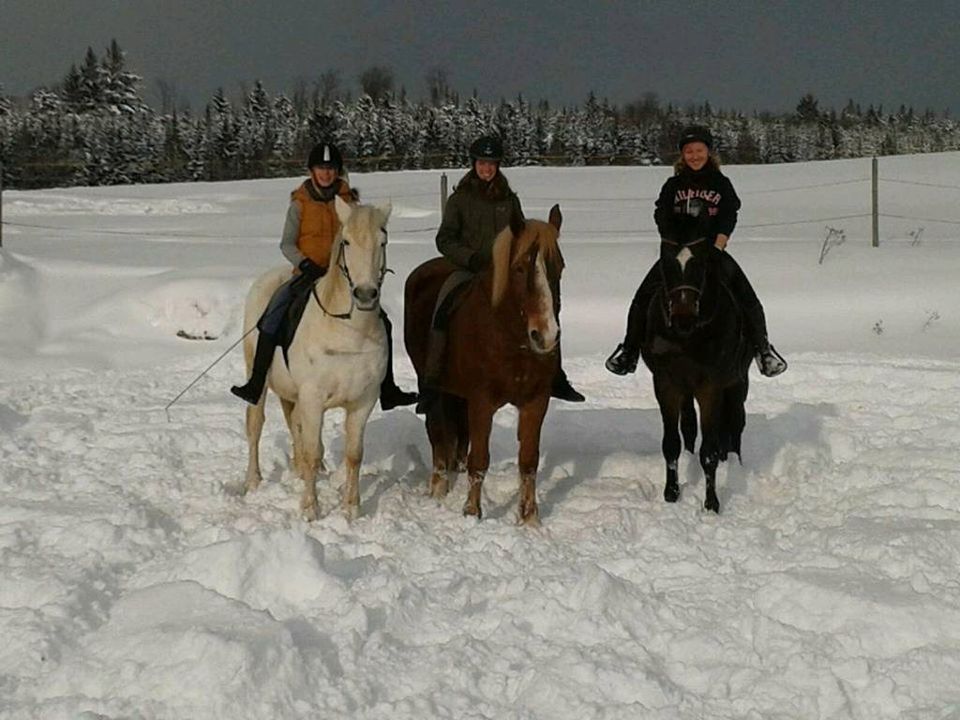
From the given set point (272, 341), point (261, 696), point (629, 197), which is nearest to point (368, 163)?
point (629, 197)

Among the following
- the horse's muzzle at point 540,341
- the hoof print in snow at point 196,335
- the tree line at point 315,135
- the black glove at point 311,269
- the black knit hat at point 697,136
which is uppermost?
the tree line at point 315,135

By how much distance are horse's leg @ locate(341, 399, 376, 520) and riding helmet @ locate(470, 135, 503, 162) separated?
1.74 metres

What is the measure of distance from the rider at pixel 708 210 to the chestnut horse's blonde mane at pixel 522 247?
1.02 metres

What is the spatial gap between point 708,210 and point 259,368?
3.08m

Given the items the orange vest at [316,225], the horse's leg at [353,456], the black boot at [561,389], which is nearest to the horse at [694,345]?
the black boot at [561,389]

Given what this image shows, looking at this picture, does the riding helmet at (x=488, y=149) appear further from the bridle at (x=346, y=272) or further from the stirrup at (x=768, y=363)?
the stirrup at (x=768, y=363)

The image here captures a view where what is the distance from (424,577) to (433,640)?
64 cm

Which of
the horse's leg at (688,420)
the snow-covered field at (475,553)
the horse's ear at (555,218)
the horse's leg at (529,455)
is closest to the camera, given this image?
the snow-covered field at (475,553)

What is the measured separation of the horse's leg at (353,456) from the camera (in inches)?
212

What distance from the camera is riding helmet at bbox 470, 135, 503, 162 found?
566 centimetres

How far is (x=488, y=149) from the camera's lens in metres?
5.66

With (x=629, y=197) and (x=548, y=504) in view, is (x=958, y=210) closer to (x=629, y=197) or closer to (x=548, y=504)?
(x=629, y=197)

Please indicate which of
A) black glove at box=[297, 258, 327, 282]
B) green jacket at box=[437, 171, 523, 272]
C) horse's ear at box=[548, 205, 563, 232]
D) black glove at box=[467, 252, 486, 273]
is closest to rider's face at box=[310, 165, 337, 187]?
black glove at box=[297, 258, 327, 282]

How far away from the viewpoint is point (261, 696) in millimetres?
2938
